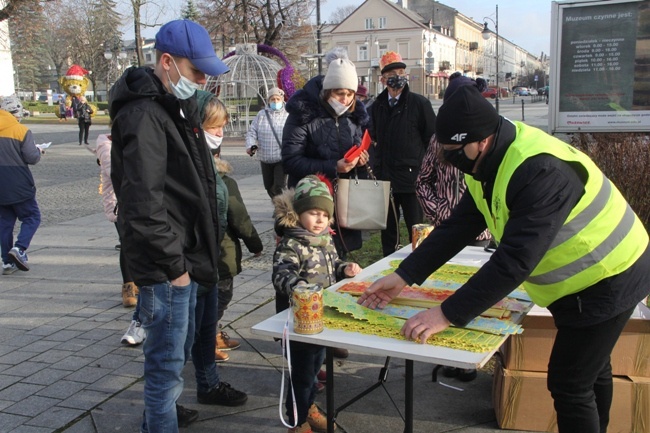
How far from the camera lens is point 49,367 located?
13.1 ft

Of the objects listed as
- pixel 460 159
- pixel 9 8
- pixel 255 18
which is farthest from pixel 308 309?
pixel 255 18

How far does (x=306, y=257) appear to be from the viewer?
3125 millimetres

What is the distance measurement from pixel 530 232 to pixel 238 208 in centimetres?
202

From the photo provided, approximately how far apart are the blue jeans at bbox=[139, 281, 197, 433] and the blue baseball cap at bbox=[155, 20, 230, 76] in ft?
3.00

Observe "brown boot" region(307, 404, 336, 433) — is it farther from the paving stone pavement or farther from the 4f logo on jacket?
the 4f logo on jacket

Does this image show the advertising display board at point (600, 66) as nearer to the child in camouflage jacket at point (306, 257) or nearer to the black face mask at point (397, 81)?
the black face mask at point (397, 81)

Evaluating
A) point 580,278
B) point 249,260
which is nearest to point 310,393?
point 580,278

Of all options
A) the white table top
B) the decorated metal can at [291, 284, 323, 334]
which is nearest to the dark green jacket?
the white table top

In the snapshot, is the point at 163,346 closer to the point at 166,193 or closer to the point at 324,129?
the point at 166,193

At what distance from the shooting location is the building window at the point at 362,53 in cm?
7634

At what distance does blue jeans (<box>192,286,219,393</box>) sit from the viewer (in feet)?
11.3

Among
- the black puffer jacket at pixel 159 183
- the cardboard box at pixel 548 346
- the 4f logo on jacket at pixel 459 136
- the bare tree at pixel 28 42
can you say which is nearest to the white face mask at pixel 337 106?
the black puffer jacket at pixel 159 183

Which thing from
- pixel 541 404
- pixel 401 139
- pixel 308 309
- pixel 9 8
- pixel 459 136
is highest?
pixel 9 8

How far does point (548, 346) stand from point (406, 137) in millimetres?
2475
